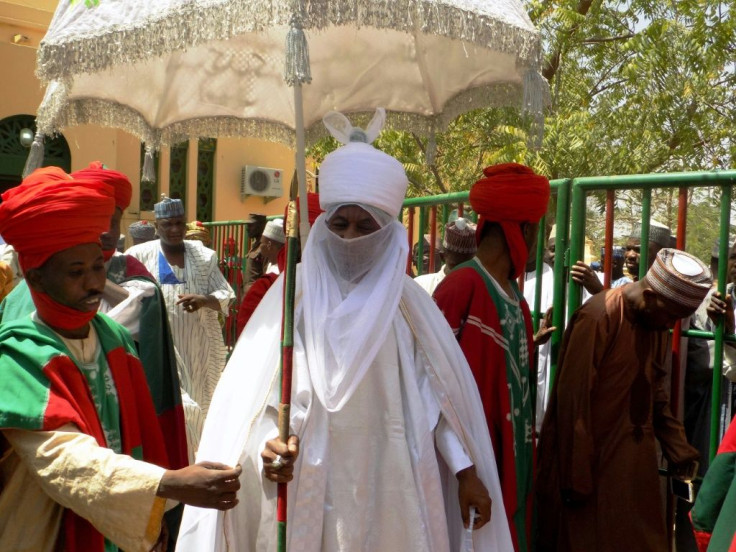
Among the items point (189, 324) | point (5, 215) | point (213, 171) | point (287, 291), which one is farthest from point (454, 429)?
point (213, 171)

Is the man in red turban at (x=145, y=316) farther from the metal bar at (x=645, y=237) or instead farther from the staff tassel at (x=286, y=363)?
the metal bar at (x=645, y=237)

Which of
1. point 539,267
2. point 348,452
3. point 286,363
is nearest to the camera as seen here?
point 286,363

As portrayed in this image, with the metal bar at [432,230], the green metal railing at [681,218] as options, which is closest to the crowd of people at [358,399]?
A: the green metal railing at [681,218]

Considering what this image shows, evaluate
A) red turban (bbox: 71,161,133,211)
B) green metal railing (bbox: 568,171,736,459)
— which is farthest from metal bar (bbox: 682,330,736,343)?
red turban (bbox: 71,161,133,211)

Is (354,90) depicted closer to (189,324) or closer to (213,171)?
(189,324)

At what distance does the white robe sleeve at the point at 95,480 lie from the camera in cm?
228

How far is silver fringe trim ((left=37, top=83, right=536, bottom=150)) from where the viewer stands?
4.40 meters

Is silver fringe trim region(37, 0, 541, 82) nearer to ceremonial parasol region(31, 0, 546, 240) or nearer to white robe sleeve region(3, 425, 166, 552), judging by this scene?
ceremonial parasol region(31, 0, 546, 240)

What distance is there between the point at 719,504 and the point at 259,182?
14924 millimetres

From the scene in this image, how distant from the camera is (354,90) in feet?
16.3

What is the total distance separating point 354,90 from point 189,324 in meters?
2.68

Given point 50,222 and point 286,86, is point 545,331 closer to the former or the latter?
point 286,86

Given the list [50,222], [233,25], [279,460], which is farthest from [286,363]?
[233,25]

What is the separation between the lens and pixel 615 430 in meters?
3.85
